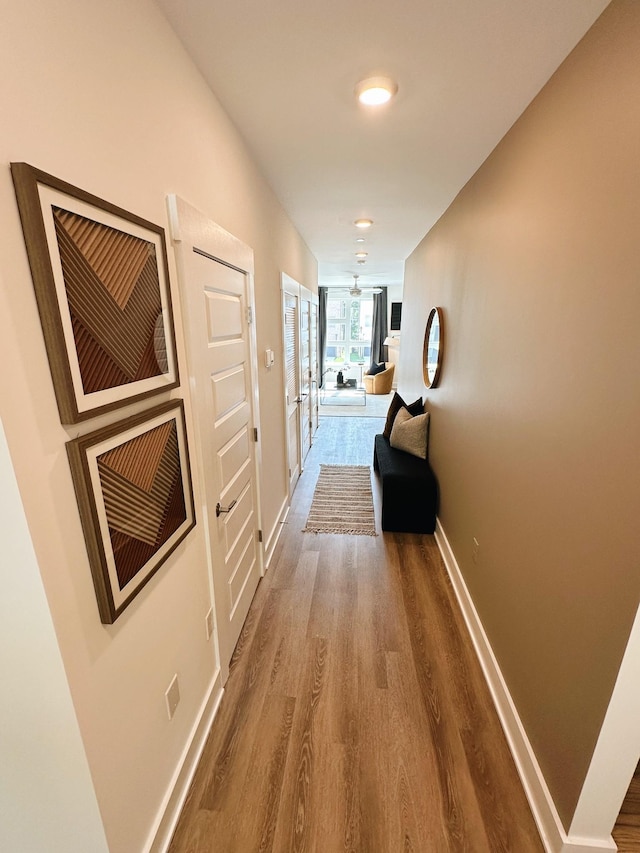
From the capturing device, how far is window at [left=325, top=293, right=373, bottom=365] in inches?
408

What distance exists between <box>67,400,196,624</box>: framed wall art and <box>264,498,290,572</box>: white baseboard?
1.51 meters

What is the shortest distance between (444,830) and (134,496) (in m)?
1.58

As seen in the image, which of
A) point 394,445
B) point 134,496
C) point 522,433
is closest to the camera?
point 134,496

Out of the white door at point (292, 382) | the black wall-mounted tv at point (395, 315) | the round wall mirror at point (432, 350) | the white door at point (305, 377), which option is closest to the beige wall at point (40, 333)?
the white door at point (292, 382)

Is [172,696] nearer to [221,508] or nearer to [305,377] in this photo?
[221,508]

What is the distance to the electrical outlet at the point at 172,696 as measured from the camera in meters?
1.29

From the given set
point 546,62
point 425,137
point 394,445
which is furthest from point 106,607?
point 394,445

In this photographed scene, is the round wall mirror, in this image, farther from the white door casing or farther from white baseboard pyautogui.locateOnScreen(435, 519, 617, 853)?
white baseboard pyautogui.locateOnScreen(435, 519, 617, 853)

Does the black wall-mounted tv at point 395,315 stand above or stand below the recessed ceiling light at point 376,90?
below

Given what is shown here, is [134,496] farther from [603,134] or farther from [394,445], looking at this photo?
[394,445]

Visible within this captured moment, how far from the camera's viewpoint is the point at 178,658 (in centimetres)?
137

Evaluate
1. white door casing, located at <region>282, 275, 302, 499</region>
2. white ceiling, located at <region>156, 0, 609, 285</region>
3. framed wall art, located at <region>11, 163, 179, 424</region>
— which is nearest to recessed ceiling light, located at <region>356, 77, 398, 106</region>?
white ceiling, located at <region>156, 0, 609, 285</region>

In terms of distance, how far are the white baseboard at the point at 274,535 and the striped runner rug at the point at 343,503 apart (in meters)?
0.22

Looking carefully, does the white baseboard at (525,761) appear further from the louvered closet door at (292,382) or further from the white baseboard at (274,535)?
the louvered closet door at (292,382)
